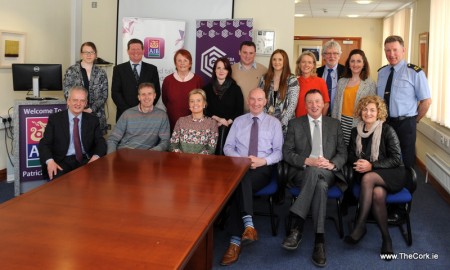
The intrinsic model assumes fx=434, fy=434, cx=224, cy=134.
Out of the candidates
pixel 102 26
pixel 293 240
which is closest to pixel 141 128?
pixel 293 240

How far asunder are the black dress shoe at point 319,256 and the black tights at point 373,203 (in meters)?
0.35

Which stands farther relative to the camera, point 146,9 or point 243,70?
point 146,9

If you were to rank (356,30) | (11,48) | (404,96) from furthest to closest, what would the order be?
(356,30), (11,48), (404,96)

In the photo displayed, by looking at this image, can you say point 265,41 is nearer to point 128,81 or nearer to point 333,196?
point 128,81

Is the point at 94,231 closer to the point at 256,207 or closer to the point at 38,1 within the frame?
the point at 256,207

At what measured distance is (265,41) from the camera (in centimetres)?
543

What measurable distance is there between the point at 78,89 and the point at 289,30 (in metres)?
2.86

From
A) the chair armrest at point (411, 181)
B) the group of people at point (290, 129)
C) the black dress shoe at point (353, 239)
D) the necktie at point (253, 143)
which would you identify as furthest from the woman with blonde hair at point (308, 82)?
the black dress shoe at point (353, 239)

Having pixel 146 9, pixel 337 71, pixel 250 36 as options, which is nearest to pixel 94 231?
pixel 337 71

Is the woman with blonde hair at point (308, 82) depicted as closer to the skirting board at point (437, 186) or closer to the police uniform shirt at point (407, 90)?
the police uniform shirt at point (407, 90)

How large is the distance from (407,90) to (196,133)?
6.05ft

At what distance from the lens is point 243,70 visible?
438 cm

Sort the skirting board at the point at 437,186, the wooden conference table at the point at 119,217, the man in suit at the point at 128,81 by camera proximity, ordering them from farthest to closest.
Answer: the skirting board at the point at 437,186
the man in suit at the point at 128,81
the wooden conference table at the point at 119,217

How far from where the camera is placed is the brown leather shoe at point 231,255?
301 cm
